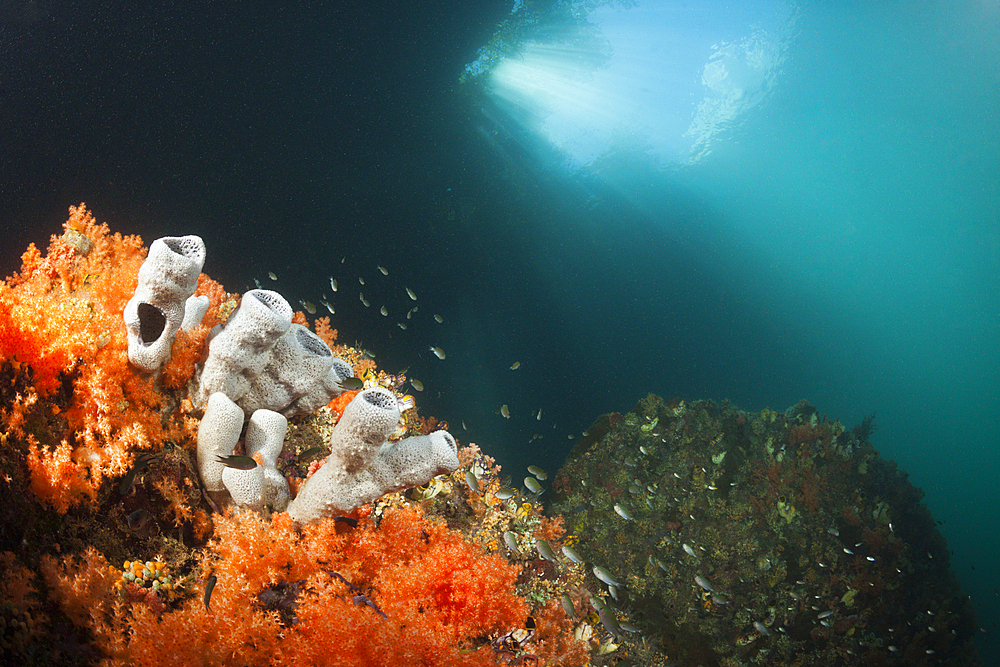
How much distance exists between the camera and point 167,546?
2.75 m

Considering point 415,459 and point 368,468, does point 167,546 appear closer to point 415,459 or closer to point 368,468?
point 368,468

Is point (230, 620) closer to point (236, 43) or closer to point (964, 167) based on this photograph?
point (236, 43)

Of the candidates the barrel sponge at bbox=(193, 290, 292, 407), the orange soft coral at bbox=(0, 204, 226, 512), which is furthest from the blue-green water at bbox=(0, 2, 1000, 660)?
the barrel sponge at bbox=(193, 290, 292, 407)

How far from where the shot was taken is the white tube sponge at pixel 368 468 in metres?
2.81

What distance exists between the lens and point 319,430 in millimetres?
4445

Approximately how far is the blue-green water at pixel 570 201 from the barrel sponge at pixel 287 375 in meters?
3.51

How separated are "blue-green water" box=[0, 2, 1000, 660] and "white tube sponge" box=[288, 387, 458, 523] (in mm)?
4467

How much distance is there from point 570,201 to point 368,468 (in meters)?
19.4

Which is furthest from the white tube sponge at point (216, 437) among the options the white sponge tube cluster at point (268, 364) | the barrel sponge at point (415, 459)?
the barrel sponge at point (415, 459)

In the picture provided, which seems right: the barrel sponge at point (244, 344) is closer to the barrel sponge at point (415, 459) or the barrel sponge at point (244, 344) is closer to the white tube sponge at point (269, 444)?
the white tube sponge at point (269, 444)

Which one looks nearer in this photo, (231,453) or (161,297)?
(161,297)

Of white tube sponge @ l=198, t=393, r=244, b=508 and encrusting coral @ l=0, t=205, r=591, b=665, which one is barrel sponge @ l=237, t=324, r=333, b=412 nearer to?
encrusting coral @ l=0, t=205, r=591, b=665

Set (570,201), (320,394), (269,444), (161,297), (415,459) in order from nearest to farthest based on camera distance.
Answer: (161,297), (415,459), (269,444), (320,394), (570,201)

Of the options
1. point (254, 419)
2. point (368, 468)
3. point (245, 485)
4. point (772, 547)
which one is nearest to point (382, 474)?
point (368, 468)
